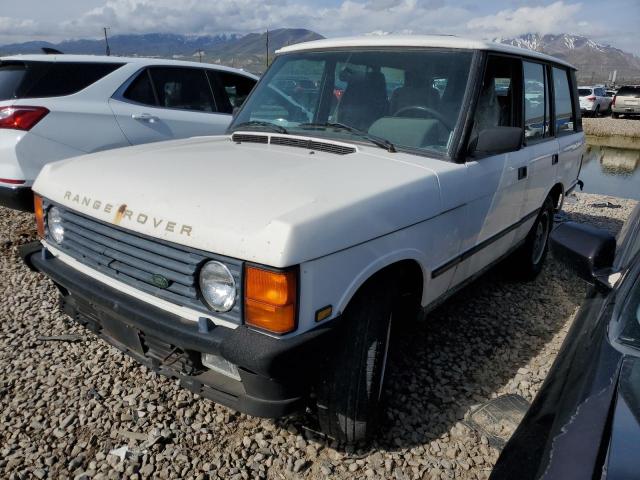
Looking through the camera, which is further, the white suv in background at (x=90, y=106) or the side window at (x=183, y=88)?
the side window at (x=183, y=88)

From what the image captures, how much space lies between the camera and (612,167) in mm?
12602

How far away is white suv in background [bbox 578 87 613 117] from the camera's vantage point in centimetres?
2770

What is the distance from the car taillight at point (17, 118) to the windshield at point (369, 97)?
217 cm

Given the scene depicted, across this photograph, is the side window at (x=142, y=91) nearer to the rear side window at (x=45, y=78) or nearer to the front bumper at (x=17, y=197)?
the rear side window at (x=45, y=78)

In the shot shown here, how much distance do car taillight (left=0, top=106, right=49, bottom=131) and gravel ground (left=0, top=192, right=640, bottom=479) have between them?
5.00ft

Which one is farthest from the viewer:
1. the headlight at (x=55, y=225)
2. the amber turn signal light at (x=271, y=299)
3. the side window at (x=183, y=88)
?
the side window at (x=183, y=88)

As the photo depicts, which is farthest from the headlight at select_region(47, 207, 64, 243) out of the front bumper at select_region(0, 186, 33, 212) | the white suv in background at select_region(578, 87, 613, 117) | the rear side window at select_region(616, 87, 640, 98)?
the white suv in background at select_region(578, 87, 613, 117)

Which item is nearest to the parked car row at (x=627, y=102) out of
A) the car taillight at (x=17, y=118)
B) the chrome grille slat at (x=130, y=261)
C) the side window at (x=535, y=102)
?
the side window at (x=535, y=102)

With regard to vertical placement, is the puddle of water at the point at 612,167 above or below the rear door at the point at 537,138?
below

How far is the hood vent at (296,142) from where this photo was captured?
8.85 feet

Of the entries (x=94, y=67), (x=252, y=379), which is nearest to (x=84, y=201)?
(x=252, y=379)

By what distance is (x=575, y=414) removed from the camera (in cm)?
129

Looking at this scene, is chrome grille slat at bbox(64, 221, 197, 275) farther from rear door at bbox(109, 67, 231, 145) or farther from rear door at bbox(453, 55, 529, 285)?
rear door at bbox(109, 67, 231, 145)

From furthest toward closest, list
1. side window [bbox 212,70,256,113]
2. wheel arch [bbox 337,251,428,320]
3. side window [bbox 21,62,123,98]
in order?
1. side window [bbox 212,70,256,113]
2. side window [bbox 21,62,123,98]
3. wheel arch [bbox 337,251,428,320]
